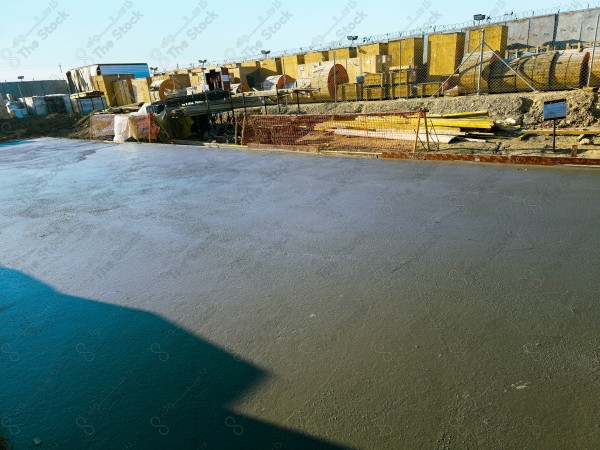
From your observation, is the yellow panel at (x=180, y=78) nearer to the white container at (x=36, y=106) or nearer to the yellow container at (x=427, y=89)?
the white container at (x=36, y=106)

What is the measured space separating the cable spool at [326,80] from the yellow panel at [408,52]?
139 inches

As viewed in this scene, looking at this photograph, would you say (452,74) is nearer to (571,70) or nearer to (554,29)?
(571,70)

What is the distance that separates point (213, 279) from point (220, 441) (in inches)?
105

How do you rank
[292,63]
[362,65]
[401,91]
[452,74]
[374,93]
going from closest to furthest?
[452,74] → [401,91] → [374,93] → [362,65] → [292,63]

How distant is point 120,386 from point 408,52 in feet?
79.9

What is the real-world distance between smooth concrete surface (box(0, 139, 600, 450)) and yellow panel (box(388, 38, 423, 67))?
16.8 m

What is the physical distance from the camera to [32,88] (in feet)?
168

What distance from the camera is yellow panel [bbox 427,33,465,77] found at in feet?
64.0

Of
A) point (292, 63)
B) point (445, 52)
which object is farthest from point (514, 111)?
point (292, 63)

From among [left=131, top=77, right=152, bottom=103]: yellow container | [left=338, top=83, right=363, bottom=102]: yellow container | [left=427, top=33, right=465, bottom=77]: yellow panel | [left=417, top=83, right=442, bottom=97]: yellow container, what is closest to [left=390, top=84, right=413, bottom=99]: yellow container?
[left=417, top=83, right=442, bottom=97]: yellow container

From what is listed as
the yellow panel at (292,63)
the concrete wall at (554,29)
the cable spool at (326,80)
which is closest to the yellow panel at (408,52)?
the cable spool at (326,80)

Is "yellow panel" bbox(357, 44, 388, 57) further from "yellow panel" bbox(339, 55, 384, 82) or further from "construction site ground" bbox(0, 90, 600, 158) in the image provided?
"construction site ground" bbox(0, 90, 600, 158)

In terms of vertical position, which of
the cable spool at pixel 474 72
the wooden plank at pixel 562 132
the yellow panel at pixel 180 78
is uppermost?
the yellow panel at pixel 180 78

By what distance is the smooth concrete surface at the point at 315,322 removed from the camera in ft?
9.62
